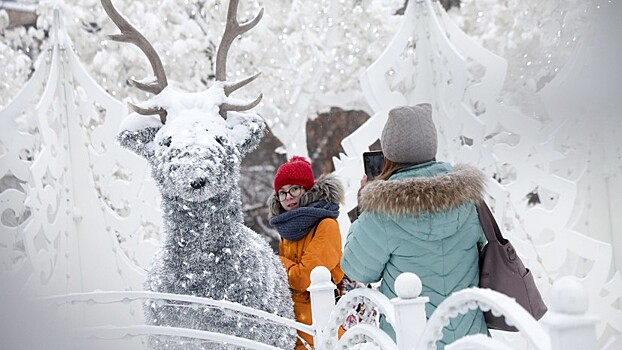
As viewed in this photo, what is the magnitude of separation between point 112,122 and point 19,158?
66 cm

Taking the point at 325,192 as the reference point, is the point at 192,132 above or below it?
above

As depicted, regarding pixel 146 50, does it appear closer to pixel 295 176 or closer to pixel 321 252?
pixel 295 176

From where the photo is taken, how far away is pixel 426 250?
8.15ft

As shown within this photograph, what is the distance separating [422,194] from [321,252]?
0.95 meters

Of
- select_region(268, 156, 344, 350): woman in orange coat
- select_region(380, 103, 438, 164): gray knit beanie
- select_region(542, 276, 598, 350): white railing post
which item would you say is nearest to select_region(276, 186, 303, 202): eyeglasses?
select_region(268, 156, 344, 350): woman in orange coat

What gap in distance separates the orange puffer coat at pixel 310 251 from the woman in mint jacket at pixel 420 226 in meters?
0.72

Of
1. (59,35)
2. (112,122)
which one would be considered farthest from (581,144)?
(59,35)

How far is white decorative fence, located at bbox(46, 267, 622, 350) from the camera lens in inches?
49.5

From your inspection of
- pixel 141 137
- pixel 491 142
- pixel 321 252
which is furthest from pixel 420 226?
pixel 491 142

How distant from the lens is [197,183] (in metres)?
3.09

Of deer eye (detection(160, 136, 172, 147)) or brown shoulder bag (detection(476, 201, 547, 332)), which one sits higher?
deer eye (detection(160, 136, 172, 147))

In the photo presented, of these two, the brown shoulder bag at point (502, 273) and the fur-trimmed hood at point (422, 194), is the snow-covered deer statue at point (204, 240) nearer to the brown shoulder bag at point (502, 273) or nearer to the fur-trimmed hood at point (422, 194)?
the fur-trimmed hood at point (422, 194)

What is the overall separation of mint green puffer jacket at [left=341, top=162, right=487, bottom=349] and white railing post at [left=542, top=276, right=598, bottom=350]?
1.14 meters

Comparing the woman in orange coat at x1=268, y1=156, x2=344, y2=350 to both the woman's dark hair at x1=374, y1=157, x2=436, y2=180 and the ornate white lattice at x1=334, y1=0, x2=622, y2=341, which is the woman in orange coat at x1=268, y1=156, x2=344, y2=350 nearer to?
the woman's dark hair at x1=374, y1=157, x2=436, y2=180
